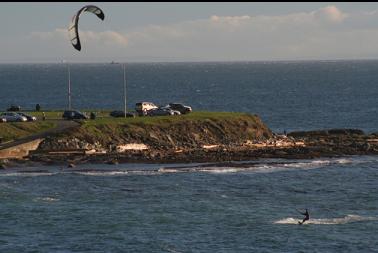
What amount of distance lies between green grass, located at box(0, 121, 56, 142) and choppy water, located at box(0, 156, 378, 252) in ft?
33.7

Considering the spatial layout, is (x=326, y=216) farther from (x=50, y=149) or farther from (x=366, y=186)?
(x=50, y=149)

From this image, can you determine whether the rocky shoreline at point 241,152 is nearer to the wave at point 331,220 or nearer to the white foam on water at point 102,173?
the white foam on water at point 102,173

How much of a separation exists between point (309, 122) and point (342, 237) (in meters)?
81.1

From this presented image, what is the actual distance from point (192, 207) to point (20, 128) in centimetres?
3125

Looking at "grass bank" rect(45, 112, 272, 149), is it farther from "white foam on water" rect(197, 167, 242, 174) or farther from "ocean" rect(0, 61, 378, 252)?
"white foam on water" rect(197, 167, 242, 174)

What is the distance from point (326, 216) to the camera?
5641 cm

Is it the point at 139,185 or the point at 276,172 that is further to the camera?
the point at 276,172

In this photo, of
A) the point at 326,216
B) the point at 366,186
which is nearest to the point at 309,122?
the point at 366,186

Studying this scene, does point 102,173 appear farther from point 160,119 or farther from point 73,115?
point 73,115

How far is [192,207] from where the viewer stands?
58.8 metres

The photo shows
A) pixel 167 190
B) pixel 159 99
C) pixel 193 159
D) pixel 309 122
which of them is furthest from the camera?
pixel 159 99

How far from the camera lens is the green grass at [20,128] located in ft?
271

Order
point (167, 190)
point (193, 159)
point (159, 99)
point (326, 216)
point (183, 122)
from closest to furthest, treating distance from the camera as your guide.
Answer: point (326, 216) < point (167, 190) < point (193, 159) < point (183, 122) < point (159, 99)

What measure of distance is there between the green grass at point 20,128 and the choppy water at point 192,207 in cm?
1027
